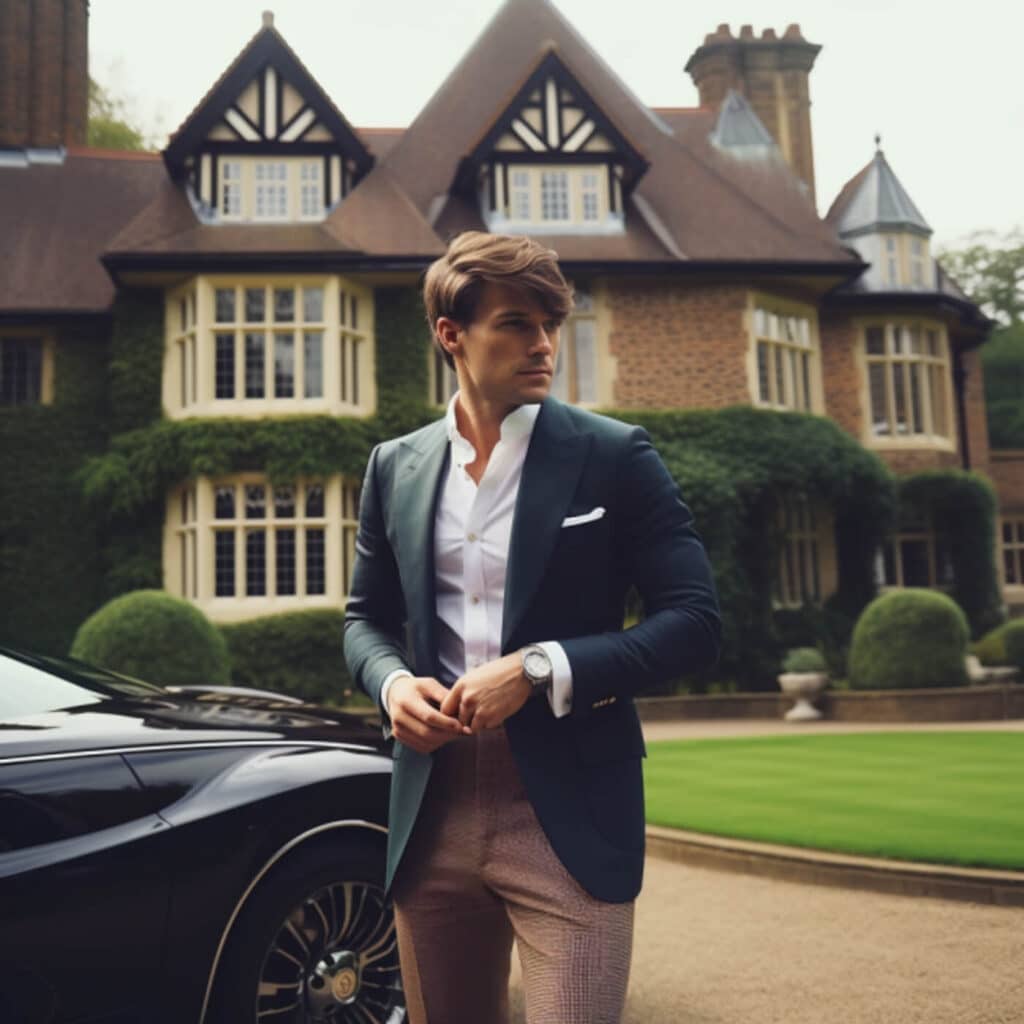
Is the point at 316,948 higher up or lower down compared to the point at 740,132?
lower down

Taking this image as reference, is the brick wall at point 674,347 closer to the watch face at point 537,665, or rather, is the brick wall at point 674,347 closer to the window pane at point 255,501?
the window pane at point 255,501

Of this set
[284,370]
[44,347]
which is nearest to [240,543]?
[284,370]

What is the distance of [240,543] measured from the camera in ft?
56.7

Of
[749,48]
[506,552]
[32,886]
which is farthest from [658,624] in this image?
[749,48]

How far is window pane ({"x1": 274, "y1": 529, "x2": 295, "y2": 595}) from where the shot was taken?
17609 millimetres

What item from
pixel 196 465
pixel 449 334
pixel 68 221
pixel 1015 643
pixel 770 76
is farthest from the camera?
pixel 770 76

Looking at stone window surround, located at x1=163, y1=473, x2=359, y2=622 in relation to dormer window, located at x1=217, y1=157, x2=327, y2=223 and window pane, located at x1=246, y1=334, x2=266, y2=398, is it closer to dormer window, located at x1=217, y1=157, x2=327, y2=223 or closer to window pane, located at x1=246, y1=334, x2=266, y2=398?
window pane, located at x1=246, y1=334, x2=266, y2=398

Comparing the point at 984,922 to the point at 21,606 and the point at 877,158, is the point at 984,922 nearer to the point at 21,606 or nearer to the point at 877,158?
the point at 21,606

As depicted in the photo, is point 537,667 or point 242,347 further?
point 242,347

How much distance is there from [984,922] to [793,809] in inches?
104

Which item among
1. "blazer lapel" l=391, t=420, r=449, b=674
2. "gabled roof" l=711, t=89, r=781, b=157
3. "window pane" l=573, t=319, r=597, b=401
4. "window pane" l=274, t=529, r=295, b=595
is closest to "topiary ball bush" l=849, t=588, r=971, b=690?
"window pane" l=573, t=319, r=597, b=401

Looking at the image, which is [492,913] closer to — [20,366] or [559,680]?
[559,680]

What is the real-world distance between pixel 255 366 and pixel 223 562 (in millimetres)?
3264

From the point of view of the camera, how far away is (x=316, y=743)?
3.32 metres
